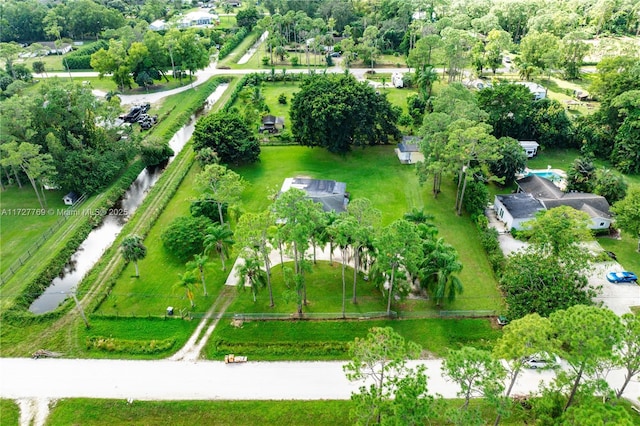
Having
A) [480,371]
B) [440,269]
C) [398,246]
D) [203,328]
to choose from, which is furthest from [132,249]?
[480,371]

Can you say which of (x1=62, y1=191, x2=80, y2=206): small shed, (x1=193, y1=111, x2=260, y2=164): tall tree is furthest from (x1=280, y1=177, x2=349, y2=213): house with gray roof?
(x1=62, y1=191, x2=80, y2=206): small shed

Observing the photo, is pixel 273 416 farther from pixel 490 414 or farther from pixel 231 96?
pixel 231 96

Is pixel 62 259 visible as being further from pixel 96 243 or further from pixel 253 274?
pixel 253 274

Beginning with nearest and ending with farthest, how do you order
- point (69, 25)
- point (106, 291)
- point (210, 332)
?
point (210, 332), point (106, 291), point (69, 25)

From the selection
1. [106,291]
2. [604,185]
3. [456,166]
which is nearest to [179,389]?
[106,291]

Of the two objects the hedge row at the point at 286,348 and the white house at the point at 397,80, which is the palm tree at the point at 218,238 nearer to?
the hedge row at the point at 286,348

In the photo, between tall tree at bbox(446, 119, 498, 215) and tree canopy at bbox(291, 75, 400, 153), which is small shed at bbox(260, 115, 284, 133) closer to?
tree canopy at bbox(291, 75, 400, 153)
